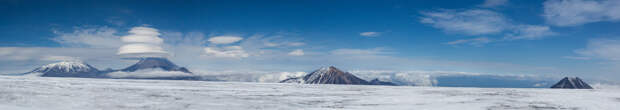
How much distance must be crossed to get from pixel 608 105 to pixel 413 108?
5.93 meters

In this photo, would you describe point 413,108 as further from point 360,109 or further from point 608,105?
point 608,105

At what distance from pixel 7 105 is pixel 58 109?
1.35 metres

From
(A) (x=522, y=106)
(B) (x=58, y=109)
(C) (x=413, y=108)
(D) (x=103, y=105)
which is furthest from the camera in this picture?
(A) (x=522, y=106)

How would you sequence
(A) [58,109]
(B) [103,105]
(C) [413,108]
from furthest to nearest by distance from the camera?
(C) [413,108]
(B) [103,105]
(A) [58,109]

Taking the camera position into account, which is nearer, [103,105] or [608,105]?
[103,105]

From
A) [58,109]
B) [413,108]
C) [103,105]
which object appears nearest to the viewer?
[58,109]

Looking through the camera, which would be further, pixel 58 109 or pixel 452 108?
pixel 452 108

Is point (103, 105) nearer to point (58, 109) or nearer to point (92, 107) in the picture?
point (92, 107)

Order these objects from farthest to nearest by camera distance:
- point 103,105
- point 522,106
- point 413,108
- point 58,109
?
1. point 522,106
2. point 413,108
3. point 103,105
4. point 58,109

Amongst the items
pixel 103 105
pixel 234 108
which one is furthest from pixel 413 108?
pixel 103 105

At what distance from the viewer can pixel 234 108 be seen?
781cm

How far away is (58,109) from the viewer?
695 centimetres

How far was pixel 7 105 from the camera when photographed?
7.18m

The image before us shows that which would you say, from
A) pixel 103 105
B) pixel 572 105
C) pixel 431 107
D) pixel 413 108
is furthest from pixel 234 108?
pixel 572 105
